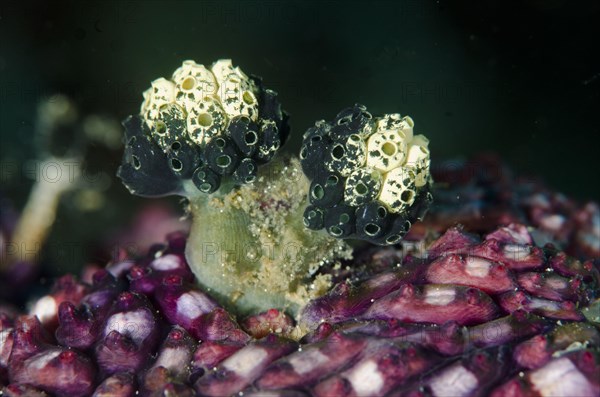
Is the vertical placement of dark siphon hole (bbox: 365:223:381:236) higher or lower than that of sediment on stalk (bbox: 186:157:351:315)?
higher

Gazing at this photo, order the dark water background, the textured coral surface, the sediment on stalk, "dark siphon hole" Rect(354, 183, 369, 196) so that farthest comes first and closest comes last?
the dark water background → the sediment on stalk → "dark siphon hole" Rect(354, 183, 369, 196) → the textured coral surface

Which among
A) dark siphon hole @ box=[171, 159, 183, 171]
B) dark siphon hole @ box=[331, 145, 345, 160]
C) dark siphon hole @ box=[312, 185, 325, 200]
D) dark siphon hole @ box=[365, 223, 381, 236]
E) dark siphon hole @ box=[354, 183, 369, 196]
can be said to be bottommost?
dark siphon hole @ box=[171, 159, 183, 171]

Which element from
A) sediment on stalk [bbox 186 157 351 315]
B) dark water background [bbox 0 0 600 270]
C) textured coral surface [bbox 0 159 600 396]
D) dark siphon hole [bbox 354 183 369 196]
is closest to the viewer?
textured coral surface [bbox 0 159 600 396]

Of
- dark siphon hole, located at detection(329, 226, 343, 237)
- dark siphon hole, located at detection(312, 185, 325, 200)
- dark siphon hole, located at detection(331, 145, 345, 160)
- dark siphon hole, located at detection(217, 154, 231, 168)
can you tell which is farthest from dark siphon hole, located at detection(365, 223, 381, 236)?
dark siphon hole, located at detection(217, 154, 231, 168)

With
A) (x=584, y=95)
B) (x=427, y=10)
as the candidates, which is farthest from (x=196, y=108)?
(x=584, y=95)

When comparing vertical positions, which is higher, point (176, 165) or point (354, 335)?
point (176, 165)

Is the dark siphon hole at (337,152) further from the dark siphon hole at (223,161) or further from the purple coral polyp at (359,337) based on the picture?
the purple coral polyp at (359,337)

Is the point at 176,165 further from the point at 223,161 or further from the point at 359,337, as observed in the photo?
the point at 359,337

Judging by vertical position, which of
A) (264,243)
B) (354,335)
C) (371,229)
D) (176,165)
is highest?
(371,229)

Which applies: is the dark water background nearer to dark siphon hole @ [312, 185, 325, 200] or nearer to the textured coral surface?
the textured coral surface

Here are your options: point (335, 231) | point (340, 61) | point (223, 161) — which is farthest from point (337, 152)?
point (340, 61)
